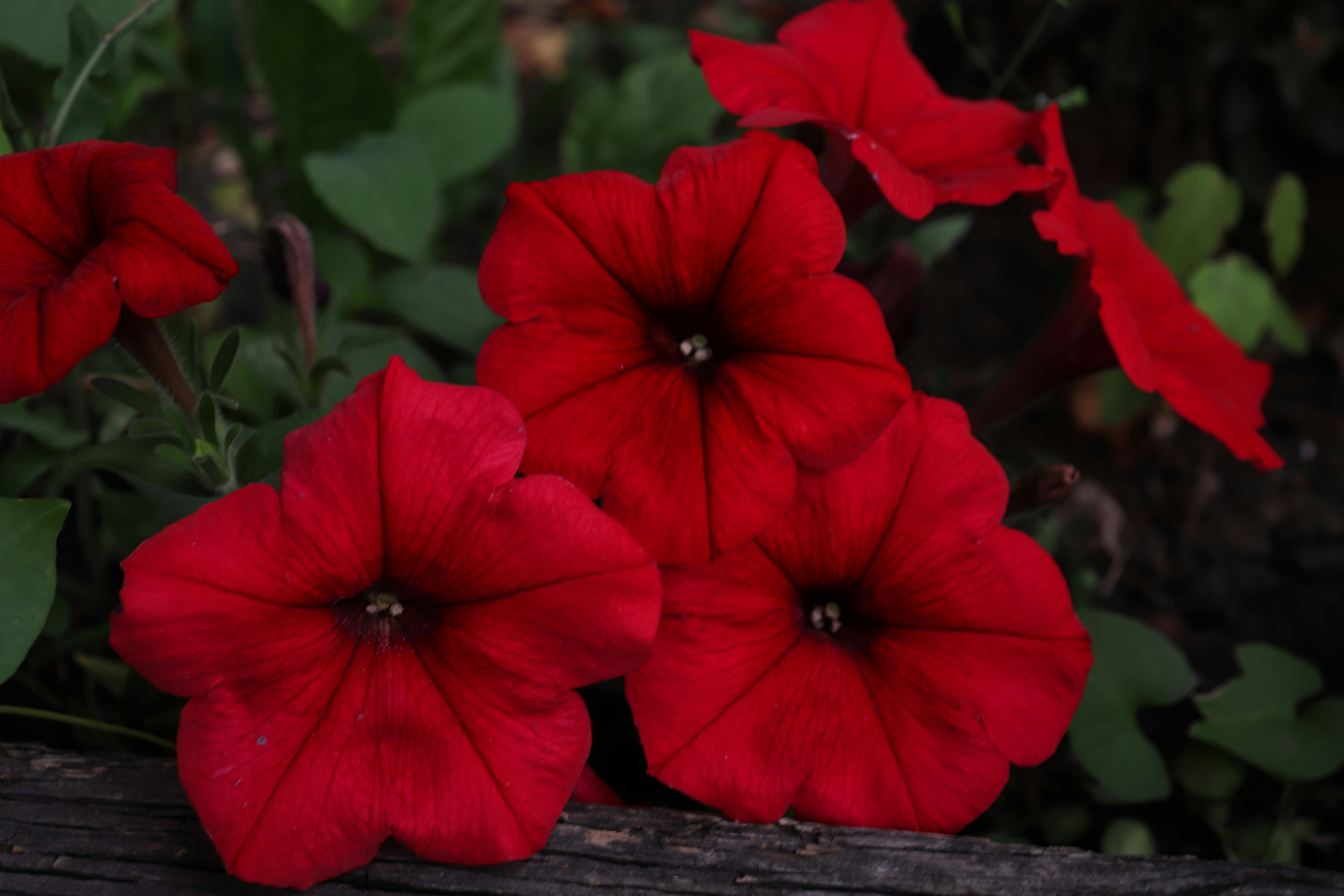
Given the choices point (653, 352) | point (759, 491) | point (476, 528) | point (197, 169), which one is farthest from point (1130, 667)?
point (197, 169)

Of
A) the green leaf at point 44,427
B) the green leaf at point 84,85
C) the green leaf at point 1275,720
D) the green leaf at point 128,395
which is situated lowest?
the green leaf at point 1275,720

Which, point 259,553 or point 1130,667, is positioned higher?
point 259,553

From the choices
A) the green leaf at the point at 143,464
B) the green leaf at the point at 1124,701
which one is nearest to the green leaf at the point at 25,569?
the green leaf at the point at 143,464

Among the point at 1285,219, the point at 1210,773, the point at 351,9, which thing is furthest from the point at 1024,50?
the point at 351,9

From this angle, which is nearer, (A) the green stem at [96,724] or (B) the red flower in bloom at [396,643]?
(B) the red flower in bloom at [396,643]

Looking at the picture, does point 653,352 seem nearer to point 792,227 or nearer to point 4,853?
point 792,227

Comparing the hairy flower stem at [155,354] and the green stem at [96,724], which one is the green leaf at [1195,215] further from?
the green stem at [96,724]

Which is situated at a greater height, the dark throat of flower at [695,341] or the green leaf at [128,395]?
the green leaf at [128,395]
